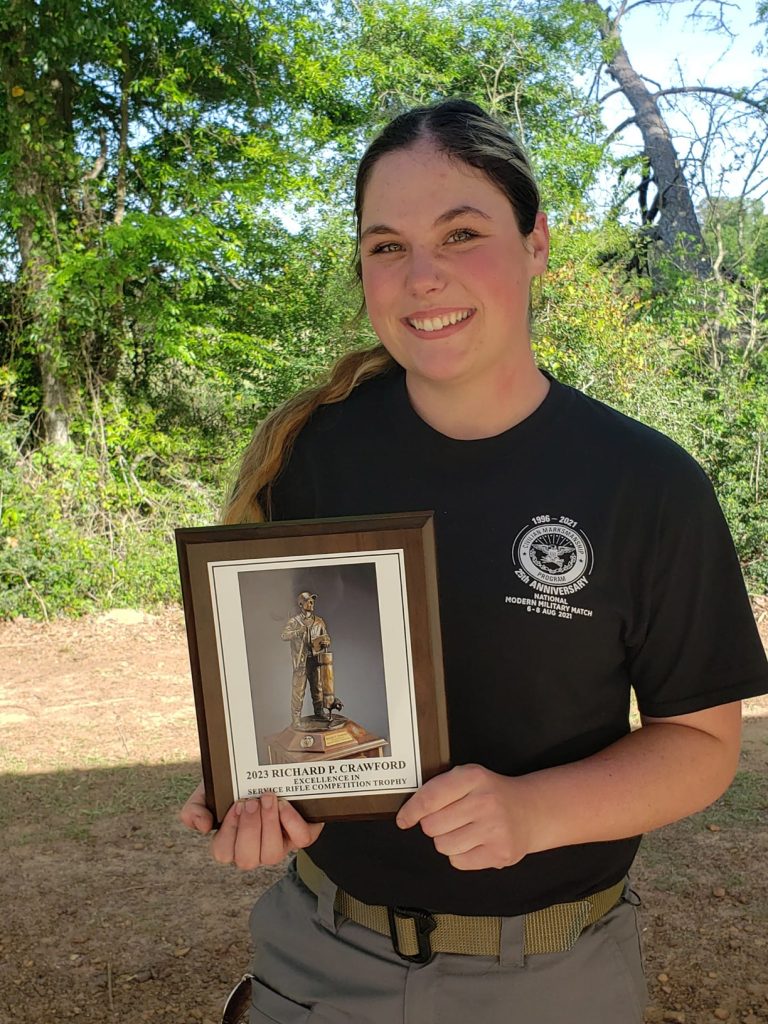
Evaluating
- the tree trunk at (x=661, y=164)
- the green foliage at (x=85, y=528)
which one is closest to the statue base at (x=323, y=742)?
→ the green foliage at (x=85, y=528)

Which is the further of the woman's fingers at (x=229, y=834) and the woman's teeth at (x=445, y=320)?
the woman's teeth at (x=445, y=320)

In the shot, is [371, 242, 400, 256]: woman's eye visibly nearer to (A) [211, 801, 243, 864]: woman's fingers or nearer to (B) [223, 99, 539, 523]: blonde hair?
(B) [223, 99, 539, 523]: blonde hair

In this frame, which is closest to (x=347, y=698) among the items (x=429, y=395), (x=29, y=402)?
(x=429, y=395)

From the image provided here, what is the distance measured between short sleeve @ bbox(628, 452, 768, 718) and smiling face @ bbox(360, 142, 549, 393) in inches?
15.7

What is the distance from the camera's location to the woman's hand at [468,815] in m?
1.42

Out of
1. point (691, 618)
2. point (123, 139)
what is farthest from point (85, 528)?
point (691, 618)

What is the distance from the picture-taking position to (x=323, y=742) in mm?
1496

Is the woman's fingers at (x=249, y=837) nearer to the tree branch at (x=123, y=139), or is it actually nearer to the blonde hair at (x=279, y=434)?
the blonde hair at (x=279, y=434)

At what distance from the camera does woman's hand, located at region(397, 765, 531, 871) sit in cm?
142

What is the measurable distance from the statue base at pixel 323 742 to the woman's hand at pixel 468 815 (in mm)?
102

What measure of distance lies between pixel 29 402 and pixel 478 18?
27.8 feet

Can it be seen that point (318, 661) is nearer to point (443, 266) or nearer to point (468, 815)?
point (468, 815)

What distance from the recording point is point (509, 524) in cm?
170

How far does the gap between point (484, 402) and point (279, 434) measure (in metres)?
0.41
